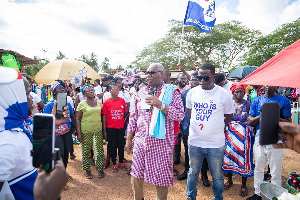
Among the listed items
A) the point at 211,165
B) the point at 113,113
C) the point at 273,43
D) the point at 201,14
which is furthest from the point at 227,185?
the point at 273,43

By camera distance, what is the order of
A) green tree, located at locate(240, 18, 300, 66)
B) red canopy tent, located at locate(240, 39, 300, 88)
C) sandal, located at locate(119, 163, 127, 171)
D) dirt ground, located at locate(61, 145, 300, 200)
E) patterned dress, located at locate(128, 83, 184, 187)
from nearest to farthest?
red canopy tent, located at locate(240, 39, 300, 88), patterned dress, located at locate(128, 83, 184, 187), dirt ground, located at locate(61, 145, 300, 200), sandal, located at locate(119, 163, 127, 171), green tree, located at locate(240, 18, 300, 66)

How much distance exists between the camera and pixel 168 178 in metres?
2.64

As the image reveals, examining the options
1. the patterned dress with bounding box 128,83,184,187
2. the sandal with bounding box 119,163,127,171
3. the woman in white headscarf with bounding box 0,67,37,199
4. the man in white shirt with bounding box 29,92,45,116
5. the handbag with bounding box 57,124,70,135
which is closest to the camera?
the woman in white headscarf with bounding box 0,67,37,199

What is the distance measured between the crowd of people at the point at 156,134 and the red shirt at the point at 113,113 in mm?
21

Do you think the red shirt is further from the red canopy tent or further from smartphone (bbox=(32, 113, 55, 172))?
smartphone (bbox=(32, 113, 55, 172))

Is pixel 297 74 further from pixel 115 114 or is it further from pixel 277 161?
pixel 115 114

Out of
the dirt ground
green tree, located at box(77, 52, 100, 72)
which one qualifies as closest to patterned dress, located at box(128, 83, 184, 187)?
the dirt ground

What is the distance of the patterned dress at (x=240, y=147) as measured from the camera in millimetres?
3490

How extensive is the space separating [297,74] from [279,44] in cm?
2082

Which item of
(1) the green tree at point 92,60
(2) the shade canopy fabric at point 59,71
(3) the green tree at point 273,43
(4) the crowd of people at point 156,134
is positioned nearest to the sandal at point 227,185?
(4) the crowd of people at point 156,134

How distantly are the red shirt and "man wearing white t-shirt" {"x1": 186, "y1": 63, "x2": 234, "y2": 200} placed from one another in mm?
1880

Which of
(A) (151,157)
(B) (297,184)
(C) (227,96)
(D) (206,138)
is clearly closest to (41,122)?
(A) (151,157)

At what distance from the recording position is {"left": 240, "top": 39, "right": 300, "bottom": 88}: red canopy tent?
4.48 ft

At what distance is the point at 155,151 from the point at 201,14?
5.16 m
